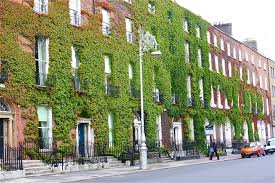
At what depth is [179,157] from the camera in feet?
132

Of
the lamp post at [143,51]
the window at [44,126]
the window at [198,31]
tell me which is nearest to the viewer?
the window at [44,126]

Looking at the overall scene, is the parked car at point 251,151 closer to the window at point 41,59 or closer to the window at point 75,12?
the window at point 75,12

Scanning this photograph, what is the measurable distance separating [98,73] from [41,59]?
536cm

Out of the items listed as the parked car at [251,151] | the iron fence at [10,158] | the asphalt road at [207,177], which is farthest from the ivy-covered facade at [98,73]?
the asphalt road at [207,177]

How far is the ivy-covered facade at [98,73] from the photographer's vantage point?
27766 mm

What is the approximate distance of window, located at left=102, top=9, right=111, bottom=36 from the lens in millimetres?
36062

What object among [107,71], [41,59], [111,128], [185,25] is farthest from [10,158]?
[185,25]

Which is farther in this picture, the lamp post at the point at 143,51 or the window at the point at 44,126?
the lamp post at the point at 143,51

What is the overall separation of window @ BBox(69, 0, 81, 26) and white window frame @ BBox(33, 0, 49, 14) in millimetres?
2456

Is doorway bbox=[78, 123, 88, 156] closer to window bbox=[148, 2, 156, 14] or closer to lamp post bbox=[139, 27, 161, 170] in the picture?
lamp post bbox=[139, 27, 161, 170]

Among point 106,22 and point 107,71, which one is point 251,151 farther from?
point 106,22

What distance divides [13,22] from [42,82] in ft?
12.5

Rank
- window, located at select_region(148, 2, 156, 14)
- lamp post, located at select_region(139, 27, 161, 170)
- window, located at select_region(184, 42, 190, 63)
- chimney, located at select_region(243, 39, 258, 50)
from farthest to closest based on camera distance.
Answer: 1. chimney, located at select_region(243, 39, 258, 50)
2. window, located at select_region(184, 42, 190, 63)
3. window, located at select_region(148, 2, 156, 14)
4. lamp post, located at select_region(139, 27, 161, 170)

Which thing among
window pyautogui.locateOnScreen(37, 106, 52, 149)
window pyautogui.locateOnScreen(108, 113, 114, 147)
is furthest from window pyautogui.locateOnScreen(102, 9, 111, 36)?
window pyautogui.locateOnScreen(37, 106, 52, 149)
